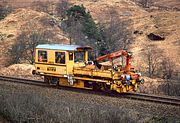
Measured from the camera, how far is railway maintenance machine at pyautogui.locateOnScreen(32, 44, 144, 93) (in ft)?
74.7

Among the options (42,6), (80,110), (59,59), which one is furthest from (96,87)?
(42,6)

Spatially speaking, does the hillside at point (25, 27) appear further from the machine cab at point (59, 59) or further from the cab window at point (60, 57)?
the cab window at point (60, 57)

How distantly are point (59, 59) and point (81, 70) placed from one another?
1651 mm

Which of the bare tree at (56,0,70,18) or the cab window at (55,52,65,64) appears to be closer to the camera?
the cab window at (55,52,65,64)

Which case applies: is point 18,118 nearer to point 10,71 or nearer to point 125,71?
point 125,71

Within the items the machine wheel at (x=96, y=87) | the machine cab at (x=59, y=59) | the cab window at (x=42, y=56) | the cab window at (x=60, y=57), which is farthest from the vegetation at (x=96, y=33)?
the machine wheel at (x=96, y=87)

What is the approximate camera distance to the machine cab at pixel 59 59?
24094mm

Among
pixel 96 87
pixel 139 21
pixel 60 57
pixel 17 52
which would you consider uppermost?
pixel 139 21

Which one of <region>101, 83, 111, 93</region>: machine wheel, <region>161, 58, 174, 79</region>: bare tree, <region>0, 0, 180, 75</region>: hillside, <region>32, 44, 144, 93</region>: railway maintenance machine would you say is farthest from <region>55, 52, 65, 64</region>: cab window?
<region>0, 0, 180, 75</region>: hillside

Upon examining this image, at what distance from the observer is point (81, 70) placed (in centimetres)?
2384

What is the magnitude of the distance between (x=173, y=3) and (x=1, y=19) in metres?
33.9

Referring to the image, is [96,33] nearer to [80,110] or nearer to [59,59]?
[59,59]

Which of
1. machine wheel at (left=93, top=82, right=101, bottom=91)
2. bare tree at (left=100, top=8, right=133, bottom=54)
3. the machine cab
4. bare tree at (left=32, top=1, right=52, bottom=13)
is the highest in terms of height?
bare tree at (left=32, top=1, right=52, bottom=13)

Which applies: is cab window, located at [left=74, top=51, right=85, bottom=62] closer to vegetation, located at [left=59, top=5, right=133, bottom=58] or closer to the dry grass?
the dry grass
